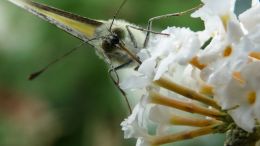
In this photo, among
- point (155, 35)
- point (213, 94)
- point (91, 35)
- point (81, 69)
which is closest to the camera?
point (213, 94)

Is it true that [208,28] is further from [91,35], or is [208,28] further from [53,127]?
[53,127]

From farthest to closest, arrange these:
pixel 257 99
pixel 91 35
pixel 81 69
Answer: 1. pixel 81 69
2. pixel 91 35
3. pixel 257 99

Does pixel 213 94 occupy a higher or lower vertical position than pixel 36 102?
higher

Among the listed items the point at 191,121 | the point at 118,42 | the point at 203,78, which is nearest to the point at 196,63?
the point at 203,78

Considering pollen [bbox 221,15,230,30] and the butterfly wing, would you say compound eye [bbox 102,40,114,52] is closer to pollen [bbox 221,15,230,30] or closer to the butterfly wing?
the butterfly wing

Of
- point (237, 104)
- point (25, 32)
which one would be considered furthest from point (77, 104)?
point (237, 104)

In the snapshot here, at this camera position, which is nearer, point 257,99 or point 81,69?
point 257,99
